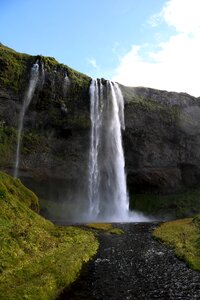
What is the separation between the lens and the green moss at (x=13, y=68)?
77.9m

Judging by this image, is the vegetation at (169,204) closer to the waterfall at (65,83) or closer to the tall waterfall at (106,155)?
the tall waterfall at (106,155)

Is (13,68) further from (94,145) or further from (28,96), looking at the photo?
(94,145)

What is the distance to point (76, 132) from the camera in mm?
80812

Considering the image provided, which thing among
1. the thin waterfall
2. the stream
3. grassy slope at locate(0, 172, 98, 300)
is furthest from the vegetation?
the stream

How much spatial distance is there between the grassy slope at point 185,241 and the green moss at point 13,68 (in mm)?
46410

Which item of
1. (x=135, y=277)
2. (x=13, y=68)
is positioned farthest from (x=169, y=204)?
(x=135, y=277)

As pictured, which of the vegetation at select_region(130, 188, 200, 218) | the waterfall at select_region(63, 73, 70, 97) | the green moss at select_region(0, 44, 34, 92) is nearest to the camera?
the green moss at select_region(0, 44, 34, 92)

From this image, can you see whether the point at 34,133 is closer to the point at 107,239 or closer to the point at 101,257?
the point at 107,239

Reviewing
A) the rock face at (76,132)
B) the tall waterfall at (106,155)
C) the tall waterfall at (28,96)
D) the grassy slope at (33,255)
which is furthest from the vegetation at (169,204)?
the grassy slope at (33,255)

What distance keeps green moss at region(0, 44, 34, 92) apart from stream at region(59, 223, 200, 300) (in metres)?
50.8

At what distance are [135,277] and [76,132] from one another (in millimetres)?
56945

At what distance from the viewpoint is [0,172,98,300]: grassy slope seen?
2153 centimetres

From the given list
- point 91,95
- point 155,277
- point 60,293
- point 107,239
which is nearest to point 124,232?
point 107,239

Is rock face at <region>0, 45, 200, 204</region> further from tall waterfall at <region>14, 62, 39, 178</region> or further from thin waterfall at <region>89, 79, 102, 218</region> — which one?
thin waterfall at <region>89, 79, 102, 218</region>
